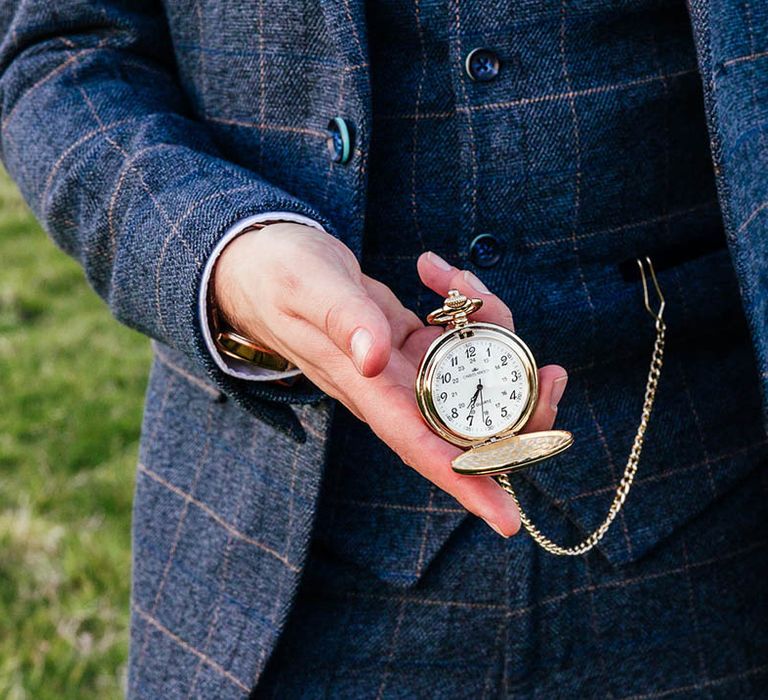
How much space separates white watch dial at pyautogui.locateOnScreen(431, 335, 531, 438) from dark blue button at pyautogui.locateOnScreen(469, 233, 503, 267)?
26 cm

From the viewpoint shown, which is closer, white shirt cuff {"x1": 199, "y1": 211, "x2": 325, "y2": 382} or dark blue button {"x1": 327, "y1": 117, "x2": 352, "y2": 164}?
white shirt cuff {"x1": 199, "y1": 211, "x2": 325, "y2": 382}

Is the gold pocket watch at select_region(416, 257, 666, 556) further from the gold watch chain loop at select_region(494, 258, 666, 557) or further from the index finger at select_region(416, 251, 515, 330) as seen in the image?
the gold watch chain loop at select_region(494, 258, 666, 557)

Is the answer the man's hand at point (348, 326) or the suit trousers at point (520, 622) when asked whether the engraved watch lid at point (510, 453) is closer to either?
the man's hand at point (348, 326)

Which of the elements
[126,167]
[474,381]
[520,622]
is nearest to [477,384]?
[474,381]

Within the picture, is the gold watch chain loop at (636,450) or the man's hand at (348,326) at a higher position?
the man's hand at (348,326)

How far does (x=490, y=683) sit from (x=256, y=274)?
949 millimetres

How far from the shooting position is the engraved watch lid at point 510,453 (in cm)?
146

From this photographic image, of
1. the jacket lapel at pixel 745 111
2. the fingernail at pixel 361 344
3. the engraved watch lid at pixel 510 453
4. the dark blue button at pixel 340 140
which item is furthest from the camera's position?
the dark blue button at pixel 340 140

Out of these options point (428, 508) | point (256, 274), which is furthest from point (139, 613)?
point (256, 274)

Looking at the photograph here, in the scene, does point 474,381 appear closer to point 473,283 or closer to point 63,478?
point 473,283

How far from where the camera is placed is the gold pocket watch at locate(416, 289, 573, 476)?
63.9 inches

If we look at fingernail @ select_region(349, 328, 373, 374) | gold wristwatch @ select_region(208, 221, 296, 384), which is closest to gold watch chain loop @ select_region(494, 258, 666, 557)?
gold wristwatch @ select_region(208, 221, 296, 384)

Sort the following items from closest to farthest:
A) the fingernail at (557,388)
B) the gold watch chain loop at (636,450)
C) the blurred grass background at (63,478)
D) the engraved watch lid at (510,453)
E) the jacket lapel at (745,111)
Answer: the engraved watch lid at (510,453) < the fingernail at (557,388) < the jacket lapel at (745,111) < the gold watch chain loop at (636,450) < the blurred grass background at (63,478)

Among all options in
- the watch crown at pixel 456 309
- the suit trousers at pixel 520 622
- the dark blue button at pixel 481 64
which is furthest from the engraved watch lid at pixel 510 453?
the dark blue button at pixel 481 64
